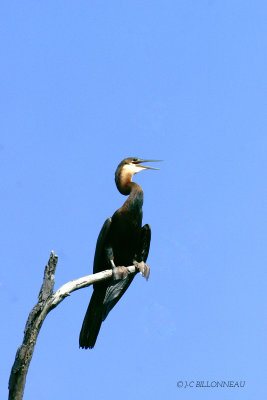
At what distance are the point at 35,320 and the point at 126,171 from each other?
9.97 ft

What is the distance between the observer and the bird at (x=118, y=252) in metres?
7.97

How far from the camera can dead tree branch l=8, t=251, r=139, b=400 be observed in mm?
6152

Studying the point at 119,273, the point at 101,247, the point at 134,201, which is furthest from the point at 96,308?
the point at 134,201

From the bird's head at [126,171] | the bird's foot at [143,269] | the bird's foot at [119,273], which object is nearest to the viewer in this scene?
the bird's foot at [119,273]

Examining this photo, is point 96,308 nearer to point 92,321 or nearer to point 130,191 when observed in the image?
point 92,321

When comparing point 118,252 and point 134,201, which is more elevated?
point 134,201

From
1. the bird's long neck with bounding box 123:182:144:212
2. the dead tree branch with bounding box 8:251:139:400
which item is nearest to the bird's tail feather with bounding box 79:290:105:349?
the bird's long neck with bounding box 123:182:144:212

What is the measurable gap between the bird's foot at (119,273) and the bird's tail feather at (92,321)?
1.26 ft

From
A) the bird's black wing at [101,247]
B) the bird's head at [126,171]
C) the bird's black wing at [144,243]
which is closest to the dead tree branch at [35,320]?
the bird's black wing at [101,247]

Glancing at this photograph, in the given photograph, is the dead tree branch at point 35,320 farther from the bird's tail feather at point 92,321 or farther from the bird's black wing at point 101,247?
the bird's black wing at point 101,247

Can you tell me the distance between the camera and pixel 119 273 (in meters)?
7.80

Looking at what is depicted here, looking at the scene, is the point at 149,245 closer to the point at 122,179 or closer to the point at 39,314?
the point at 122,179

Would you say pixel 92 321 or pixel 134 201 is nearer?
pixel 92 321

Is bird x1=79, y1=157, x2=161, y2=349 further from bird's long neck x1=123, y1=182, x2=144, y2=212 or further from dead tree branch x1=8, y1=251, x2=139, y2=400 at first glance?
dead tree branch x1=8, y1=251, x2=139, y2=400
